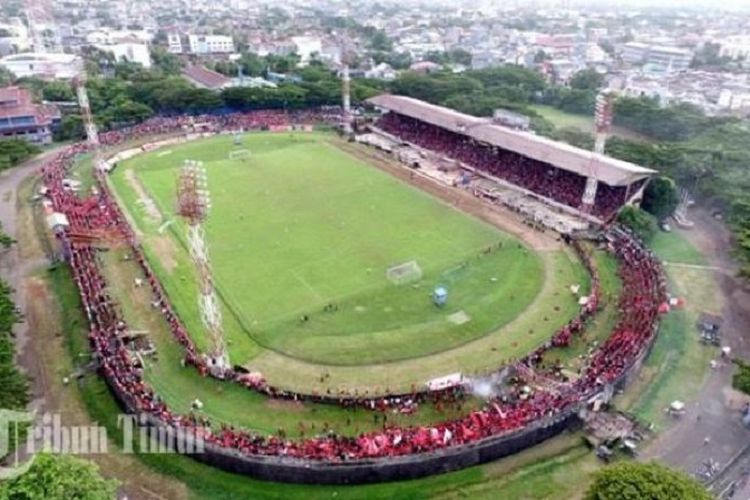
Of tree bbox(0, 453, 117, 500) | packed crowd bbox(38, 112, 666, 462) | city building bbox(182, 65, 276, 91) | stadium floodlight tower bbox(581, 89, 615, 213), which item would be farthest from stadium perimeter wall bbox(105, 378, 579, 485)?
city building bbox(182, 65, 276, 91)

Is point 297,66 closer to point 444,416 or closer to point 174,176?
point 174,176

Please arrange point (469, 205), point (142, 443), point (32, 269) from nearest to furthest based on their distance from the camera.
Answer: point (142, 443), point (32, 269), point (469, 205)

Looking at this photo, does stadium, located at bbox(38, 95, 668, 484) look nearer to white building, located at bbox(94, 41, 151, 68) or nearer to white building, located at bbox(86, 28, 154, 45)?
white building, located at bbox(94, 41, 151, 68)

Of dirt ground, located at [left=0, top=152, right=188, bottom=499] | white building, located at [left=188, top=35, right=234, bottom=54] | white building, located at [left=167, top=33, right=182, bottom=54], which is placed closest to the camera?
dirt ground, located at [left=0, top=152, right=188, bottom=499]

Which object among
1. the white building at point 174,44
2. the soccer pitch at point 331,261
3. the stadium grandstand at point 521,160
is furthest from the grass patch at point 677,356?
the white building at point 174,44

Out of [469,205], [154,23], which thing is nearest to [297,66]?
[469,205]

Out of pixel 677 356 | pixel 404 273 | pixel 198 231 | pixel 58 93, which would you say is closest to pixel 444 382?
pixel 404 273

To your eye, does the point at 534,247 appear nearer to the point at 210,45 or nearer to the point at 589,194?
the point at 589,194
